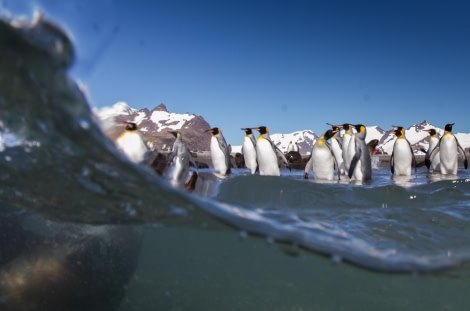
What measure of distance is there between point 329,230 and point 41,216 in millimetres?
3455

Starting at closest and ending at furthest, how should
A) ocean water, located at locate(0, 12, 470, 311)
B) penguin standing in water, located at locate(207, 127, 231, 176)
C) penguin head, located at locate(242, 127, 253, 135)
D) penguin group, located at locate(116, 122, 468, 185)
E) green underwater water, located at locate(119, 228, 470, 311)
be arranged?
ocean water, located at locate(0, 12, 470, 311) → green underwater water, located at locate(119, 228, 470, 311) → penguin group, located at locate(116, 122, 468, 185) → penguin standing in water, located at locate(207, 127, 231, 176) → penguin head, located at locate(242, 127, 253, 135)

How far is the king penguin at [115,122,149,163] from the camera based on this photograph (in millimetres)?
2516

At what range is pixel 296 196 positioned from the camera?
641 cm

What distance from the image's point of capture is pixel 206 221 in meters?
4.01

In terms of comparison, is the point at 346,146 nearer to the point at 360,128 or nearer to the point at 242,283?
the point at 360,128

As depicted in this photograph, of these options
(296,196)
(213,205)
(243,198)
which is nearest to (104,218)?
(213,205)

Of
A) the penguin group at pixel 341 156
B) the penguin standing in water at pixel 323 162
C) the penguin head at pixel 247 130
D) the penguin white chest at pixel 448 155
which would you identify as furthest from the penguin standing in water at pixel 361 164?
the penguin head at pixel 247 130

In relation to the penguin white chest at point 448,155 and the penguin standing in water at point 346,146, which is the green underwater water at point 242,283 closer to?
the penguin standing in water at point 346,146

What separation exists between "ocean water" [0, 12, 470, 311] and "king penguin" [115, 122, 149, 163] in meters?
Result: 0.09

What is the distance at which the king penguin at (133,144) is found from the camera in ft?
8.25

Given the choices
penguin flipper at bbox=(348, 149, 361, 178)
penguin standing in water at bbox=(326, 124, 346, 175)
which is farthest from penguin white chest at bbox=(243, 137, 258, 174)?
penguin flipper at bbox=(348, 149, 361, 178)

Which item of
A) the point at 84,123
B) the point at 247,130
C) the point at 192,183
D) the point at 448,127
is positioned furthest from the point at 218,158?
the point at 84,123

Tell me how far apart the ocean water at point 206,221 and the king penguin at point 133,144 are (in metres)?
0.09

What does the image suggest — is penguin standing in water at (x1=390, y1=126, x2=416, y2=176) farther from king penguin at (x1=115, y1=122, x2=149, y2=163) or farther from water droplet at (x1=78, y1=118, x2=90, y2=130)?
water droplet at (x1=78, y1=118, x2=90, y2=130)
